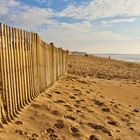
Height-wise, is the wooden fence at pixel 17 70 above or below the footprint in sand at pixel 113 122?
above

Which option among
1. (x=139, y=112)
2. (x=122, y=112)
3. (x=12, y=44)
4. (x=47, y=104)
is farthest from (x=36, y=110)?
(x=139, y=112)

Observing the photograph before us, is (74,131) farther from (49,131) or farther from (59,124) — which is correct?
(49,131)

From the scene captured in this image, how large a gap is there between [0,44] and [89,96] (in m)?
4.66

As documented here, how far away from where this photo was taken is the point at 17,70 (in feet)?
19.0

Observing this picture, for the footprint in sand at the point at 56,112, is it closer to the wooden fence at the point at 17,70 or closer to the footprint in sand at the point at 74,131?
the wooden fence at the point at 17,70

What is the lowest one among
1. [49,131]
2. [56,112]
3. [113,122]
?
[113,122]

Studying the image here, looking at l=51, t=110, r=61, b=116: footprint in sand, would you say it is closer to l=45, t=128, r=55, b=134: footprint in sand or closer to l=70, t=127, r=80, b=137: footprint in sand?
l=70, t=127, r=80, b=137: footprint in sand

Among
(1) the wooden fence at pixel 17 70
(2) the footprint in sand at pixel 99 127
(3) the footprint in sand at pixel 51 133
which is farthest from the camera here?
(2) the footprint in sand at pixel 99 127

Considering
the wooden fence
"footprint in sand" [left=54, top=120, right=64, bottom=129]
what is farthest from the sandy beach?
the wooden fence

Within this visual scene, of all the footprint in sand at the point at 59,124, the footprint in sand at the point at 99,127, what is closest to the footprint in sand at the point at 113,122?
the footprint in sand at the point at 99,127

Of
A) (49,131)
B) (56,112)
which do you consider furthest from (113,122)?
(49,131)

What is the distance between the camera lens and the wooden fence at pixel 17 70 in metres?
5.11

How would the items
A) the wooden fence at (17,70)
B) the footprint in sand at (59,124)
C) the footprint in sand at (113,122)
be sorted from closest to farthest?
the wooden fence at (17,70) → the footprint in sand at (59,124) → the footprint in sand at (113,122)

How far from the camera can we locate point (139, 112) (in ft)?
27.1
